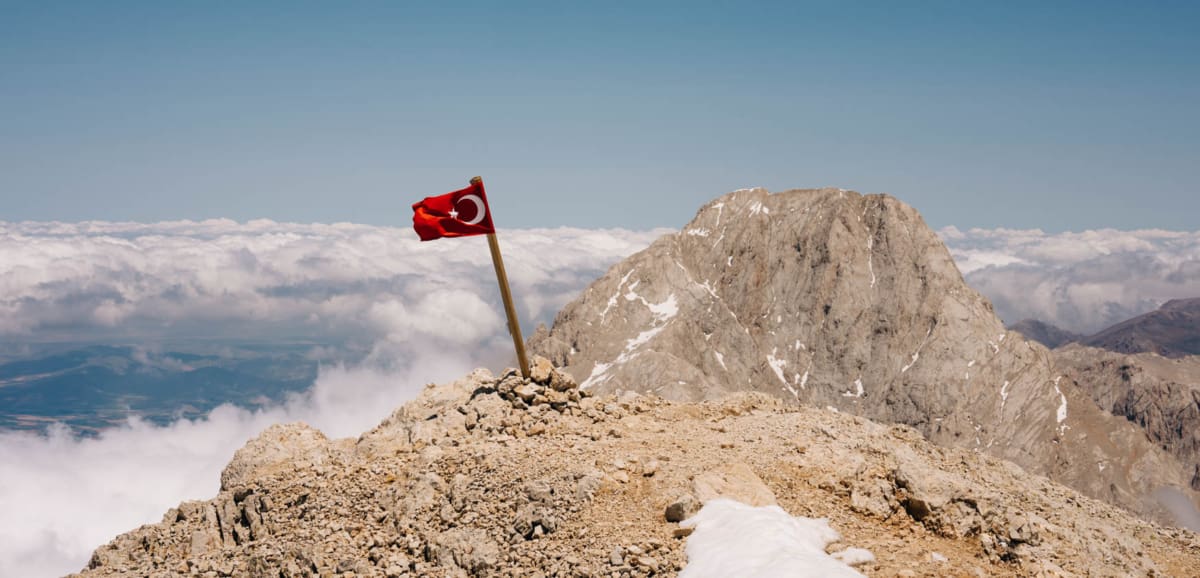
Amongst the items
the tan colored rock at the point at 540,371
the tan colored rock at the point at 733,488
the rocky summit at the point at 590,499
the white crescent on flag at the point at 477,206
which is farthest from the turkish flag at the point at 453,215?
the tan colored rock at the point at 733,488

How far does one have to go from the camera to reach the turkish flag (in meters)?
25.8

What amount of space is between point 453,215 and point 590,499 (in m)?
11.0

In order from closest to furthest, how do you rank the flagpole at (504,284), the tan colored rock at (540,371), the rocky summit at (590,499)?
the rocky summit at (590,499), the flagpole at (504,284), the tan colored rock at (540,371)

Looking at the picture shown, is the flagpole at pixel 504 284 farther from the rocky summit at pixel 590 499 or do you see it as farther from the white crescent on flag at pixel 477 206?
the rocky summit at pixel 590 499

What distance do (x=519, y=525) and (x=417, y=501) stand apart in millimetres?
3913

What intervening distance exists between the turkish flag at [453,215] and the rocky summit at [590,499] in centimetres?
576

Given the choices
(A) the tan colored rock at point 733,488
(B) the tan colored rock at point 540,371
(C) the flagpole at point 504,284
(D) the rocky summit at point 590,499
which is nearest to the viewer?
(D) the rocky summit at point 590,499

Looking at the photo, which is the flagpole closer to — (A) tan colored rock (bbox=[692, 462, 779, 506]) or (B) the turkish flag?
(B) the turkish flag

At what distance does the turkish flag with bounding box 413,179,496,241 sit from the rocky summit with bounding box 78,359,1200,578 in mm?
5765

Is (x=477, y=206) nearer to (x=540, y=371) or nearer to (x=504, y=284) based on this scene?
(x=504, y=284)

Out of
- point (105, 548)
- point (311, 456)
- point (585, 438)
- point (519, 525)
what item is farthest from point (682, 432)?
point (105, 548)

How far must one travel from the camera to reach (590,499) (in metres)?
20.2

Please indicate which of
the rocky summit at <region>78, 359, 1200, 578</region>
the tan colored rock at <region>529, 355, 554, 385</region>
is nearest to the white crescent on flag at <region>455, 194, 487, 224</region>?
the tan colored rock at <region>529, 355, 554, 385</region>

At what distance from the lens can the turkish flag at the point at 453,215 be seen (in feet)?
84.5
